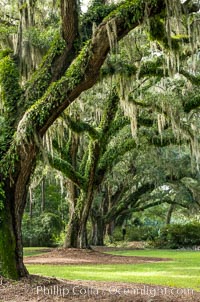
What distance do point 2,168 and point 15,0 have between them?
4.01 m

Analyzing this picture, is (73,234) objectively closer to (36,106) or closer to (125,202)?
(125,202)

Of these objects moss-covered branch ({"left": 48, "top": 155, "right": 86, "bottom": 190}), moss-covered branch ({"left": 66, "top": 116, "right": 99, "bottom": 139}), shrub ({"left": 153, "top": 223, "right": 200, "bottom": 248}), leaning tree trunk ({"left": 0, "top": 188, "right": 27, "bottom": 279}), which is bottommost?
shrub ({"left": 153, "top": 223, "right": 200, "bottom": 248})

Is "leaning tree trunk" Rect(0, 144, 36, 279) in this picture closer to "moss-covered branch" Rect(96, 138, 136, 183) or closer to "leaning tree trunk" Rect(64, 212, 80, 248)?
"moss-covered branch" Rect(96, 138, 136, 183)

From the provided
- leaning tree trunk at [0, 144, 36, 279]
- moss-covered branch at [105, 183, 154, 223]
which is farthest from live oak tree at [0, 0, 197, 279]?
moss-covered branch at [105, 183, 154, 223]

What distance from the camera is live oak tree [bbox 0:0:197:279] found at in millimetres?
6820

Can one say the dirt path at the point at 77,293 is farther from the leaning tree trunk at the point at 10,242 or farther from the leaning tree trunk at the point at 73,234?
the leaning tree trunk at the point at 73,234

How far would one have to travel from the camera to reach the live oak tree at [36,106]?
6820 millimetres

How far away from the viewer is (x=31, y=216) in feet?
86.6

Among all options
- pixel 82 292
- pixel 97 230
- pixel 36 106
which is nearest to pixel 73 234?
pixel 97 230

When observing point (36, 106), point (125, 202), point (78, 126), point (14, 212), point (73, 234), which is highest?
point (78, 126)

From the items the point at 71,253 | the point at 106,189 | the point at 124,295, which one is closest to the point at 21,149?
the point at 124,295

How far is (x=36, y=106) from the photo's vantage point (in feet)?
22.4

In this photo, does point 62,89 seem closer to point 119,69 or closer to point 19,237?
point 19,237

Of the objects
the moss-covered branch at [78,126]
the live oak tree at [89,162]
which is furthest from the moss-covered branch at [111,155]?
the moss-covered branch at [78,126]
